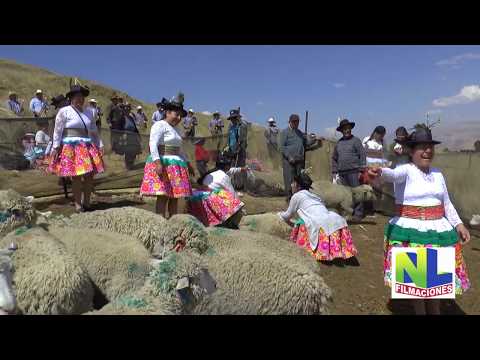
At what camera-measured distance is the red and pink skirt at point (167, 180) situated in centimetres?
506

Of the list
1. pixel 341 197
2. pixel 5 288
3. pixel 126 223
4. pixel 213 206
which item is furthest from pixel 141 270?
pixel 341 197

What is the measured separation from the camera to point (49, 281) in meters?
2.67

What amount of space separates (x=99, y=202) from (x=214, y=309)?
536 cm

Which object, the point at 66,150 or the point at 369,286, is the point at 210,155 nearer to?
the point at 66,150

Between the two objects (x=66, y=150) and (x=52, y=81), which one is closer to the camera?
(x=66, y=150)

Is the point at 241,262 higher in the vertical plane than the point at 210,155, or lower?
lower

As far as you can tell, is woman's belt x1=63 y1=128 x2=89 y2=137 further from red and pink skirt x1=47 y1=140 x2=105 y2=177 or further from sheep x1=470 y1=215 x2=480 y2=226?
sheep x1=470 y1=215 x2=480 y2=226

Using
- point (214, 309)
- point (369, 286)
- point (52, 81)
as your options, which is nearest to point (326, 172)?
point (369, 286)

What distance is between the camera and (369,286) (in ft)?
14.9

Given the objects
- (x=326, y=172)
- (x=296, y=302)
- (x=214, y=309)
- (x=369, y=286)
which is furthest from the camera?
(x=326, y=172)

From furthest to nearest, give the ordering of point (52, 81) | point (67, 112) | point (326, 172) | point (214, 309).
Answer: point (52, 81)
point (326, 172)
point (67, 112)
point (214, 309)

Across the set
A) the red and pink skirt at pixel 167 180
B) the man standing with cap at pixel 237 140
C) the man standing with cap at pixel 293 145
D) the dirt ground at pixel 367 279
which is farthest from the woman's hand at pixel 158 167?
the man standing with cap at pixel 237 140

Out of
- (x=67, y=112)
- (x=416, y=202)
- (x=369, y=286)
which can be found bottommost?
(x=369, y=286)

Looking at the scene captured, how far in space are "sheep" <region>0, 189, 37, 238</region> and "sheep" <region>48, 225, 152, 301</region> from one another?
0.95 feet
